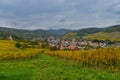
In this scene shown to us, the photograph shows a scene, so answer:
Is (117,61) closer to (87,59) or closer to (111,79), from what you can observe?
(87,59)

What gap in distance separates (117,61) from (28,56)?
146 feet

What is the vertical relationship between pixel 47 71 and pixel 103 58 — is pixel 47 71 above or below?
below

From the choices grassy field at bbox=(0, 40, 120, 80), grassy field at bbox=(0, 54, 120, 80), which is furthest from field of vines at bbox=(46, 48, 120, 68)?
grassy field at bbox=(0, 54, 120, 80)

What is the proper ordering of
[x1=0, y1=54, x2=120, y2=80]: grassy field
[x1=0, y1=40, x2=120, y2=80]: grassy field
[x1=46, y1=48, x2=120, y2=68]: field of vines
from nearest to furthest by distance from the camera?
1. [x1=0, y1=54, x2=120, y2=80]: grassy field
2. [x1=0, y1=40, x2=120, y2=80]: grassy field
3. [x1=46, y1=48, x2=120, y2=68]: field of vines

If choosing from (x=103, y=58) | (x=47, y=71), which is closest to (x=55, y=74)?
(x=47, y=71)

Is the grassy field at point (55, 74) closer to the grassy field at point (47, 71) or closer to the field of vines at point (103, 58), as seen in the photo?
the grassy field at point (47, 71)

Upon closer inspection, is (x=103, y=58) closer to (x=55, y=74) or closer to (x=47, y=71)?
(x=47, y=71)

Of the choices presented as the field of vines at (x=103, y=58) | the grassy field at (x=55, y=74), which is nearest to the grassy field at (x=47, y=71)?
the grassy field at (x=55, y=74)

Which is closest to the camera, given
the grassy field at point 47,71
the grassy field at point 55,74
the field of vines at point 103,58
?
the grassy field at point 55,74

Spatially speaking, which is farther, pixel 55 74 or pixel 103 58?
pixel 103 58

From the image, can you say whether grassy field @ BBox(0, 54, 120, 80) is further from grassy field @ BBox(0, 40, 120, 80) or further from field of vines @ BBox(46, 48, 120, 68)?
field of vines @ BBox(46, 48, 120, 68)

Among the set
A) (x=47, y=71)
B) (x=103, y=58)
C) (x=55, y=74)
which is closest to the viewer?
(x=55, y=74)

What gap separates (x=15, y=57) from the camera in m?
76.2

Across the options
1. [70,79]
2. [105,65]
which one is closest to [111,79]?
[70,79]
